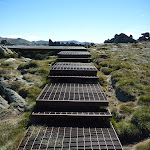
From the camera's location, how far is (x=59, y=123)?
28.9 feet

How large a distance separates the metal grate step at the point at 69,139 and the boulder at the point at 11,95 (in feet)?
15.7

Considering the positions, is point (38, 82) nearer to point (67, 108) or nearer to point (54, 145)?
point (67, 108)

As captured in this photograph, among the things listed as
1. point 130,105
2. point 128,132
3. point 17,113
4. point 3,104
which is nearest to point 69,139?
point 128,132

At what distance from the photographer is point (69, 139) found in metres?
7.29

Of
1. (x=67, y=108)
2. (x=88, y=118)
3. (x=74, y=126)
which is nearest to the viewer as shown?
(x=74, y=126)

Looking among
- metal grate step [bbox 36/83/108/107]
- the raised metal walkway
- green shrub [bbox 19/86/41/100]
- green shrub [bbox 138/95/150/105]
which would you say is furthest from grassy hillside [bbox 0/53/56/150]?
green shrub [bbox 138/95/150/105]

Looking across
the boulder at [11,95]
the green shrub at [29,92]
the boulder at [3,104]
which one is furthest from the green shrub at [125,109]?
the boulder at [3,104]

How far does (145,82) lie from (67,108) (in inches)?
500

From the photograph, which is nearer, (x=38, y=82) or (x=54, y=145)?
(x=54, y=145)

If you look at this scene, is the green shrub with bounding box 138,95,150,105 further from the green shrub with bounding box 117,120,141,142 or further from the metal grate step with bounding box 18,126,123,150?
the metal grate step with bounding box 18,126,123,150

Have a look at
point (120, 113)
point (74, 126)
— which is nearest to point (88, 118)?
point (74, 126)

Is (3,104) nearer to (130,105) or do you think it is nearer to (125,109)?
(125,109)

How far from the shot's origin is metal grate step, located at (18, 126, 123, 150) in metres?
6.79

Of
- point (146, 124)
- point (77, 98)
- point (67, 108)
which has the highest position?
point (77, 98)
